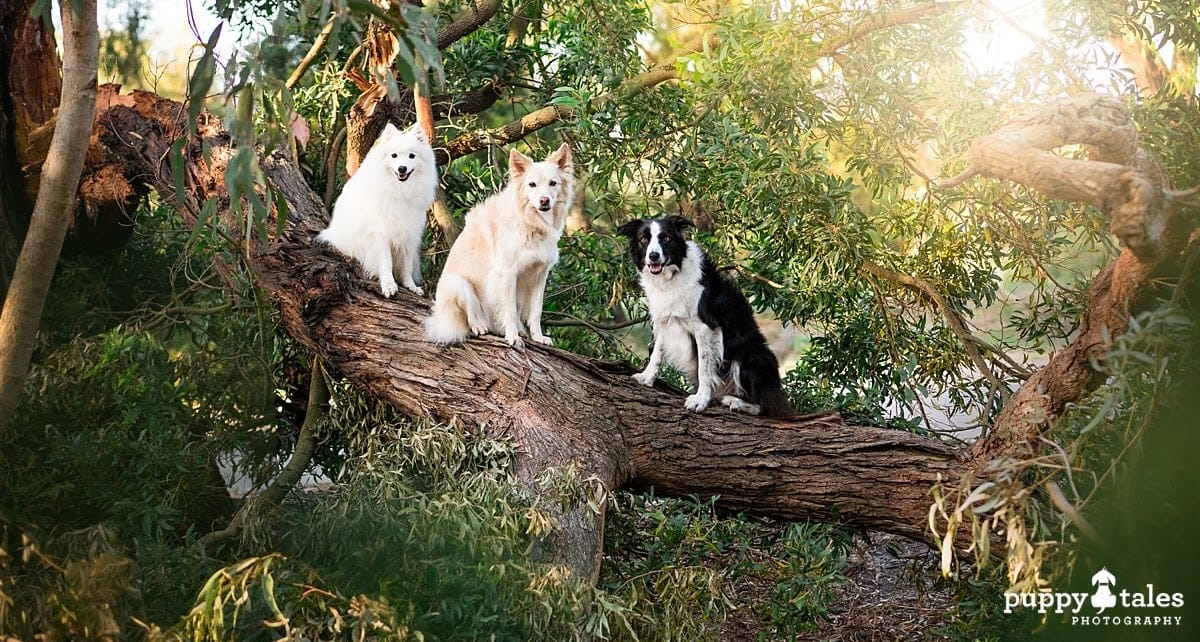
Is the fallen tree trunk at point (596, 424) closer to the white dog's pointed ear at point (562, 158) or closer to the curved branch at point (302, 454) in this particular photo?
the curved branch at point (302, 454)

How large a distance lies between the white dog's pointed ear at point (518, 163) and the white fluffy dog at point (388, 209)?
2.15ft

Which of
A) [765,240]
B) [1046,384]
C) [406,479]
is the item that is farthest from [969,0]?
[406,479]

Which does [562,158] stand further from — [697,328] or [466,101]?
[466,101]

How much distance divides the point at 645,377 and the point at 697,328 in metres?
0.37

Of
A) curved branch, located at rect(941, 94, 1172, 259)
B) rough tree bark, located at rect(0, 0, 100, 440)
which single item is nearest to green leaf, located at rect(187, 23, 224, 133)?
rough tree bark, located at rect(0, 0, 100, 440)

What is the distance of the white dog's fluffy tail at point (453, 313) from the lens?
4.97 m

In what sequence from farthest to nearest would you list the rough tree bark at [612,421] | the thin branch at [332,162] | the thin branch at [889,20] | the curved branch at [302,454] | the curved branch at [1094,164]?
the thin branch at [332,162]
the thin branch at [889,20]
the curved branch at [302,454]
the rough tree bark at [612,421]
the curved branch at [1094,164]

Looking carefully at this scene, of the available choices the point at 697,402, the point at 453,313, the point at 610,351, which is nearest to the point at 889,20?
the point at 697,402

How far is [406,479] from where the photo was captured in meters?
4.36

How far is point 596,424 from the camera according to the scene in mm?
4645

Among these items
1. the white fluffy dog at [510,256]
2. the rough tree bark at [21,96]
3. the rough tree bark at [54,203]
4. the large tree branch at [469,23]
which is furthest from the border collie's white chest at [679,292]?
the rough tree bark at [21,96]

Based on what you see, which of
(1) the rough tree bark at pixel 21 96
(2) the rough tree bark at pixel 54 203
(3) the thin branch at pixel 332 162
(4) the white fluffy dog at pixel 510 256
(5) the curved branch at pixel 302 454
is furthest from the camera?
(3) the thin branch at pixel 332 162

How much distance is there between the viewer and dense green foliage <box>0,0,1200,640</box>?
356cm

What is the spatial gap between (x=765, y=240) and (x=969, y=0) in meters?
→ 1.53
